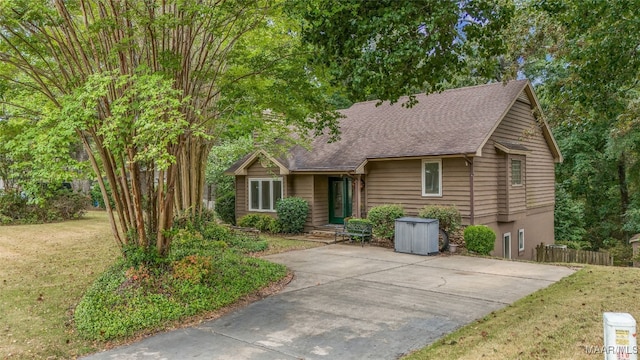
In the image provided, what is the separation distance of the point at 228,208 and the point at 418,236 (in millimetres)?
11553

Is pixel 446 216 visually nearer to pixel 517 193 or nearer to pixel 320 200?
pixel 517 193

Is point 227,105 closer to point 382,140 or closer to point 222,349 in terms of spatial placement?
point 222,349

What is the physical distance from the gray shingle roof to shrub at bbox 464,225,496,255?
8.08 feet

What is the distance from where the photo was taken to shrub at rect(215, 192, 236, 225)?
22281 millimetres

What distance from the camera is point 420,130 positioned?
55.3ft

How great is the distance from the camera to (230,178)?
82.8ft

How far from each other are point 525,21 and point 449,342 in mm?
7191

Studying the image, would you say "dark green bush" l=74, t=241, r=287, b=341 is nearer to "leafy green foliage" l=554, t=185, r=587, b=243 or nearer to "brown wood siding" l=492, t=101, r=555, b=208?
"brown wood siding" l=492, t=101, r=555, b=208

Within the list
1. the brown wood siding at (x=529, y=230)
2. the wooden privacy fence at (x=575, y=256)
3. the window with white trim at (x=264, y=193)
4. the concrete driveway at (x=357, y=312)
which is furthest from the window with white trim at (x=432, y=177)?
the window with white trim at (x=264, y=193)

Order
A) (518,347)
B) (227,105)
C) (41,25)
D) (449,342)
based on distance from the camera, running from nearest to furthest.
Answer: (518,347) → (449,342) → (41,25) → (227,105)

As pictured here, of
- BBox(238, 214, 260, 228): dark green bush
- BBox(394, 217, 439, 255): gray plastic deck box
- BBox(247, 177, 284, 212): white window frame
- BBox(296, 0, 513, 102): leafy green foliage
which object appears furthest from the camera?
BBox(247, 177, 284, 212): white window frame

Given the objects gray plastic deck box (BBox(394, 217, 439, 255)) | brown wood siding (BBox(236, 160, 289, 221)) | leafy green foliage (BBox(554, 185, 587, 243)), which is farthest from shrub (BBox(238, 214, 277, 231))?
leafy green foliage (BBox(554, 185, 587, 243))

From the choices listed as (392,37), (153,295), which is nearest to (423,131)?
(392,37)

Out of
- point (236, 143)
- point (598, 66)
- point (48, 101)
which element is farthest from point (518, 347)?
point (236, 143)
